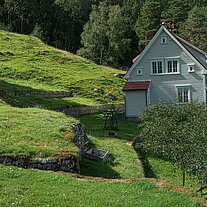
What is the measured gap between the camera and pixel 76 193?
12.3 meters

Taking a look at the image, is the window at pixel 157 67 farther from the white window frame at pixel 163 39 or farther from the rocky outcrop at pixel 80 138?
the rocky outcrop at pixel 80 138

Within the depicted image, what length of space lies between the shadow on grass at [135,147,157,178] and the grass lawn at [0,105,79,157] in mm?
5201

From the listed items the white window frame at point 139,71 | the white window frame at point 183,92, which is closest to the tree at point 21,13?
the white window frame at point 139,71

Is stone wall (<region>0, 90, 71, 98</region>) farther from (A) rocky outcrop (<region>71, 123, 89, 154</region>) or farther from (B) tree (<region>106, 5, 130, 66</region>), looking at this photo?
(B) tree (<region>106, 5, 130, 66</region>)

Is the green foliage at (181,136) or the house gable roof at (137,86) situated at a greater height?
the house gable roof at (137,86)

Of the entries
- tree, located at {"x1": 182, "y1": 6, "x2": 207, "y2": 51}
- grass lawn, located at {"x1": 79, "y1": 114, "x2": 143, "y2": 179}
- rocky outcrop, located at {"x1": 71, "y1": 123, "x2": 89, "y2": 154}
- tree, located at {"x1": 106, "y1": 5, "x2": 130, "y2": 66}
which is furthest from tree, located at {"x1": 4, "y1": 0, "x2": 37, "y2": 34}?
rocky outcrop, located at {"x1": 71, "y1": 123, "x2": 89, "y2": 154}

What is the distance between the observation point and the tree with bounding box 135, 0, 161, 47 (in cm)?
8800

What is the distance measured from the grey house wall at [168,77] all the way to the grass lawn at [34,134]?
2236 centimetres

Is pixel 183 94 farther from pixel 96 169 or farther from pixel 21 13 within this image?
pixel 21 13

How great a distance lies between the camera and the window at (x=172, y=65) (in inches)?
1746

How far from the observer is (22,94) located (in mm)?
46031

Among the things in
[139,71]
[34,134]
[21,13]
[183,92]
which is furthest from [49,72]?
[34,134]

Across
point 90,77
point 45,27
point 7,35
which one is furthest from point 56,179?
point 45,27

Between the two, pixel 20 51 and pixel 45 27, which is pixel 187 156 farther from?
pixel 45 27
